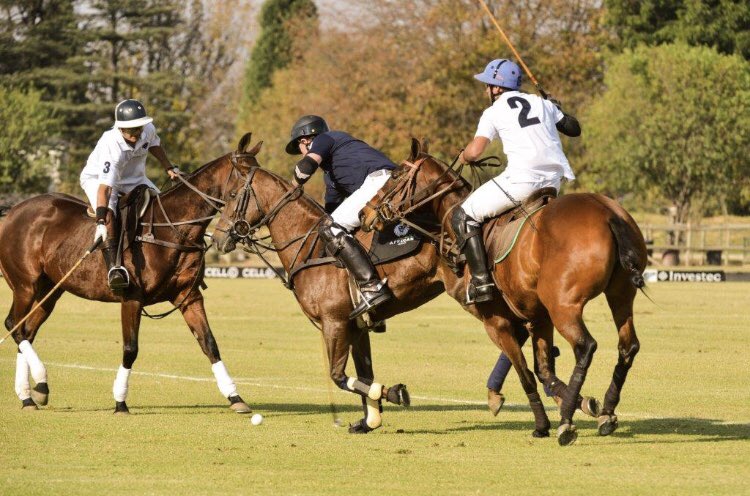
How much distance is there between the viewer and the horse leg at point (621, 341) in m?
11.0

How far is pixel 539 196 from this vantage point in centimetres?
1138

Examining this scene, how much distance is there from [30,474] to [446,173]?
4.27 meters

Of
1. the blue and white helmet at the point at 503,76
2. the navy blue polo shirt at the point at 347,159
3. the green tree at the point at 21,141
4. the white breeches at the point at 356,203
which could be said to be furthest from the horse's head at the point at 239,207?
the green tree at the point at 21,141

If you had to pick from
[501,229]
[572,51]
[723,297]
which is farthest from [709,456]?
[572,51]

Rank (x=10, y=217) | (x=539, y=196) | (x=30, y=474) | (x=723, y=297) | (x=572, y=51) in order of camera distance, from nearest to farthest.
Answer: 1. (x=30, y=474)
2. (x=539, y=196)
3. (x=10, y=217)
4. (x=723, y=297)
5. (x=572, y=51)

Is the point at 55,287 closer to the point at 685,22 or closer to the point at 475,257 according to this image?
the point at 475,257

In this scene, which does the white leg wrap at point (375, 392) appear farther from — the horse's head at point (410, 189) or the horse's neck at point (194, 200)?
the horse's neck at point (194, 200)

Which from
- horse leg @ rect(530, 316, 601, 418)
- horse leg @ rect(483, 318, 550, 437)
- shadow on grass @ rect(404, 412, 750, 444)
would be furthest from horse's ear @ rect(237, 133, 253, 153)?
horse leg @ rect(530, 316, 601, 418)

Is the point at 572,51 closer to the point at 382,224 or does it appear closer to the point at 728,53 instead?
the point at 728,53

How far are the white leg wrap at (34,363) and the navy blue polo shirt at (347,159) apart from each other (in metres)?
3.38

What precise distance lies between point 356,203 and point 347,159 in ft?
2.19

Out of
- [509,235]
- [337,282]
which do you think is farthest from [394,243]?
[509,235]

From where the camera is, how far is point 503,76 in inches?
459

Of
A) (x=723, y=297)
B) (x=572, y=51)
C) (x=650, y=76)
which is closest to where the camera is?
(x=723, y=297)
